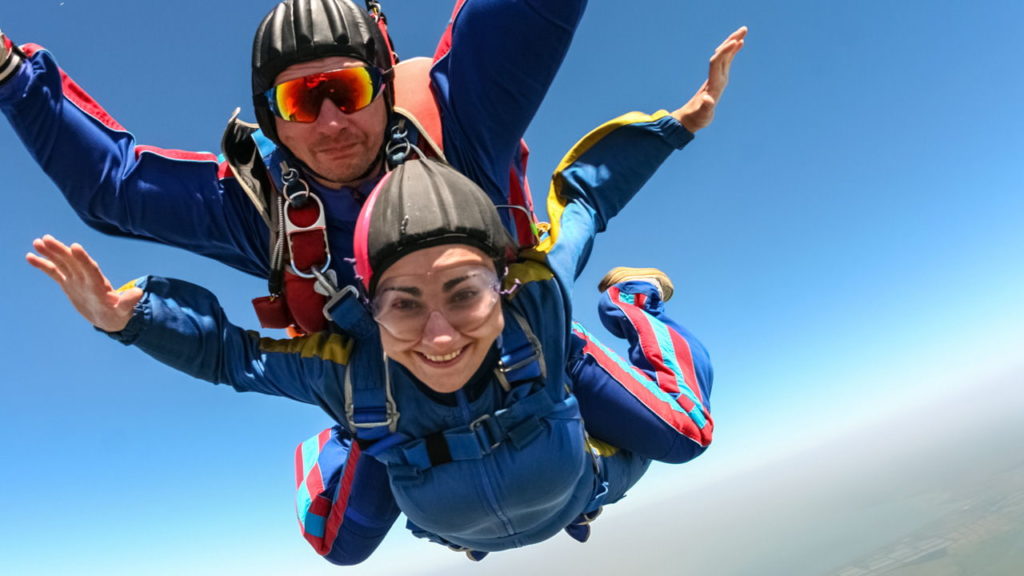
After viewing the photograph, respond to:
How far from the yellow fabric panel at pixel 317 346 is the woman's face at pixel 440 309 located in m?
0.21

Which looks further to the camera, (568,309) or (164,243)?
(164,243)

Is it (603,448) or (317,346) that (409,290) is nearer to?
(317,346)

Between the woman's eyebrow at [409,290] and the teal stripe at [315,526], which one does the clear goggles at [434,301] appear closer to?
the woman's eyebrow at [409,290]

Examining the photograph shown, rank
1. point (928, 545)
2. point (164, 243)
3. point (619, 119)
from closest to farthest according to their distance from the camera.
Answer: point (164, 243) < point (619, 119) < point (928, 545)

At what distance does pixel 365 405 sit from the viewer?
57.0 inches

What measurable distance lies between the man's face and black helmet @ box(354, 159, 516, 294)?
0.75 ft

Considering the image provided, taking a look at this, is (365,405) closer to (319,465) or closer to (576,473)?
(576,473)

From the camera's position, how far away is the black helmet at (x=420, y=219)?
1.24 m

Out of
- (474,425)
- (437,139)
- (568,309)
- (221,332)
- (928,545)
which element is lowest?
(928,545)

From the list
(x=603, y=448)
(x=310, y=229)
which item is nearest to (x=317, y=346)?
(x=310, y=229)

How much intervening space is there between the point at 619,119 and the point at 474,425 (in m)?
1.15

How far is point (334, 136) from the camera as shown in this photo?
1.46m

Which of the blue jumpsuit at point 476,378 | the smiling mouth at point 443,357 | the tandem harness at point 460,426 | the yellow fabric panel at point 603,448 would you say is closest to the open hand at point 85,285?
the blue jumpsuit at point 476,378

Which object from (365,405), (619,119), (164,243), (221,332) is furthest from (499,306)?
(164,243)
